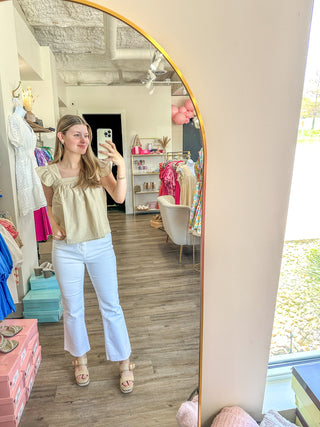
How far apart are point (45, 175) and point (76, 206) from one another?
0.12 metres

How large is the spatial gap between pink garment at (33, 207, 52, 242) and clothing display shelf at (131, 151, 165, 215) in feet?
0.83

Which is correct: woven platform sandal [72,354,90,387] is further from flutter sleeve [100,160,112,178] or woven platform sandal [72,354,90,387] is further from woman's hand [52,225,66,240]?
flutter sleeve [100,160,112,178]

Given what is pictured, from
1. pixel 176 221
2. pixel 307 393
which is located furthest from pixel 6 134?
pixel 307 393

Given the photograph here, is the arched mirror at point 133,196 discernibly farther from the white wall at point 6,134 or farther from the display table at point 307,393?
the display table at point 307,393

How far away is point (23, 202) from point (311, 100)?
37.9 inches

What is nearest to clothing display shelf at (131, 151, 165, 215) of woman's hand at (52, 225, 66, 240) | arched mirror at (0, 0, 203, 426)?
arched mirror at (0, 0, 203, 426)

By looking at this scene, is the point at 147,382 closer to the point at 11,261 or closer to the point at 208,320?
the point at 208,320

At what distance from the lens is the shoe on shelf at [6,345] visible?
93 centimetres

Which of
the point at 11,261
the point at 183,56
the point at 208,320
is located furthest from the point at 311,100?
the point at 11,261

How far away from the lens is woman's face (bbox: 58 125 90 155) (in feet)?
2.48

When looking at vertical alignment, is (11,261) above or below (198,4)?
below

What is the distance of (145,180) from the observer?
0.84 m

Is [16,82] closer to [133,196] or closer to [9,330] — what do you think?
[133,196]

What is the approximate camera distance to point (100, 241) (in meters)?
0.85
